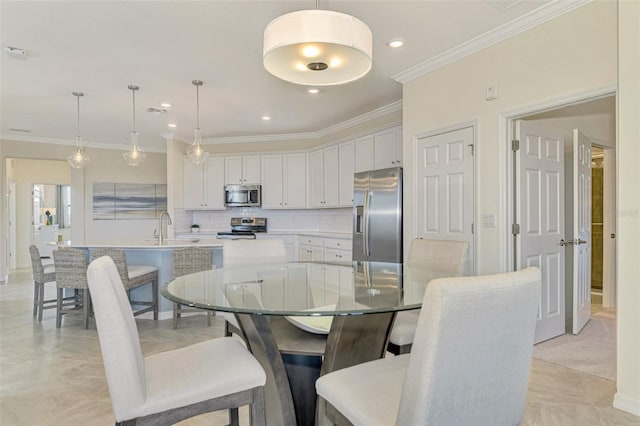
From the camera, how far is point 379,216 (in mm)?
4234

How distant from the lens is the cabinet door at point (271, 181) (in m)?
6.55

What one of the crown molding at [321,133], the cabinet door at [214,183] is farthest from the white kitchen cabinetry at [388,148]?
the cabinet door at [214,183]

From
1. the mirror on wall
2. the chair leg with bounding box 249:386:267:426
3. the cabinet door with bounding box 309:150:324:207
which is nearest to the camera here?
the chair leg with bounding box 249:386:267:426

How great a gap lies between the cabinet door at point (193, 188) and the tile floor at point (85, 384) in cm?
320

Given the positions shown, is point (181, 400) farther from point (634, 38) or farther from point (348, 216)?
Answer: point (348, 216)

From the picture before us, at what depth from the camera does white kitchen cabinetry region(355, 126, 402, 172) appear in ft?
15.2

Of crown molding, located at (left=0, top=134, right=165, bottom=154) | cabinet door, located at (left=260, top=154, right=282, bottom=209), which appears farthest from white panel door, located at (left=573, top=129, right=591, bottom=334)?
crown molding, located at (left=0, top=134, right=165, bottom=154)

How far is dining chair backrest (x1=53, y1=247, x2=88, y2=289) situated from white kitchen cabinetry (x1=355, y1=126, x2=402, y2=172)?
135 inches

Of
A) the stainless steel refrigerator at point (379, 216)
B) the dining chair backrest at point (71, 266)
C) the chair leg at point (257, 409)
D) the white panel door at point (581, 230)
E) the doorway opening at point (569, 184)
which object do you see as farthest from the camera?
the stainless steel refrigerator at point (379, 216)

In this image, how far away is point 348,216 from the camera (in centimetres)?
601

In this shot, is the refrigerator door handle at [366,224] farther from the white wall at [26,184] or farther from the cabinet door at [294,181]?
the white wall at [26,184]

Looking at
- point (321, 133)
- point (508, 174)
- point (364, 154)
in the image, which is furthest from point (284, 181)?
point (508, 174)

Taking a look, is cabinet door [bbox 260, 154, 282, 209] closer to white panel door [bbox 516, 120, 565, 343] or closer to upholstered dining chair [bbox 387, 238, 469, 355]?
upholstered dining chair [bbox 387, 238, 469, 355]


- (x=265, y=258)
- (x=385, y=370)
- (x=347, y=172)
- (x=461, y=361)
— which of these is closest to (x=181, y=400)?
(x=385, y=370)
